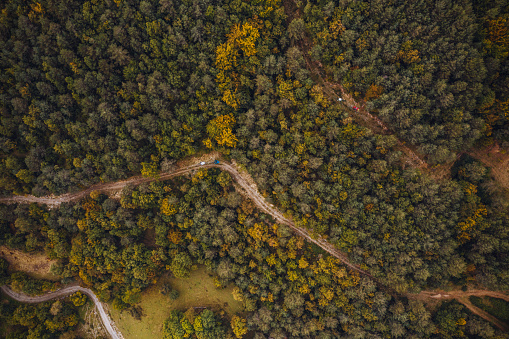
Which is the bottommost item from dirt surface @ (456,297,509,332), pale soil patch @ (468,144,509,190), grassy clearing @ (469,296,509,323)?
dirt surface @ (456,297,509,332)

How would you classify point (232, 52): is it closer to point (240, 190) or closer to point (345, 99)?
point (345, 99)

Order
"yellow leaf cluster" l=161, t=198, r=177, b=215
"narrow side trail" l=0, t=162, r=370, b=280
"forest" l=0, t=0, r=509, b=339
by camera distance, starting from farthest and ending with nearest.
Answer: "narrow side trail" l=0, t=162, r=370, b=280 → "yellow leaf cluster" l=161, t=198, r=177, b=215 → "forest" l=0, t=0, r=509, b=339

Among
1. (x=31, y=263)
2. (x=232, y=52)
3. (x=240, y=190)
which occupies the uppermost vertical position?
(x=232, y=52)

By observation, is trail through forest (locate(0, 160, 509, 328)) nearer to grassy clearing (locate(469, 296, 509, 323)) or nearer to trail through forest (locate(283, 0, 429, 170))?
grassy clearing (locate(469, 296, 509, 323))

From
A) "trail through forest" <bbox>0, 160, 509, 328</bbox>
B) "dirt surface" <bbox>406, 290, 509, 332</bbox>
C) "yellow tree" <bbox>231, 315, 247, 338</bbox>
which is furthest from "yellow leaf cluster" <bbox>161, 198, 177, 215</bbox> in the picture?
"dirt surface" <bbox>406, 290, 509, 332</bbox>

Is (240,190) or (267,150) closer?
(267,150)

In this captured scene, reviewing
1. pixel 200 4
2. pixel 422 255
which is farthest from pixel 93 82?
pixel 422 255

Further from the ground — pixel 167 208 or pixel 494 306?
pixel 494 306

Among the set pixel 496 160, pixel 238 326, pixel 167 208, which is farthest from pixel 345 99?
pixel 238 326
